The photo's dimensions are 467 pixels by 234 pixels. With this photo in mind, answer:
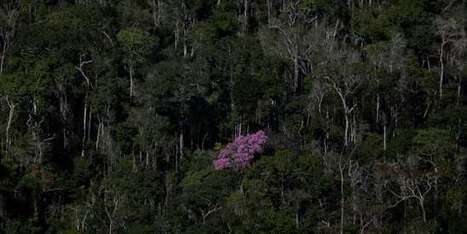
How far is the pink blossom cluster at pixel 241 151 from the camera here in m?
54.9

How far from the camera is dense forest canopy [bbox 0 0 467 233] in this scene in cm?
5131

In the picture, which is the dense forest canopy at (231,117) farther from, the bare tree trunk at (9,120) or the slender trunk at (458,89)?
the slender trunk at (458,89)

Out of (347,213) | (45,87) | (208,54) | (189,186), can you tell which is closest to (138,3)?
(208,54)

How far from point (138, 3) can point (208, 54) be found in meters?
8.69

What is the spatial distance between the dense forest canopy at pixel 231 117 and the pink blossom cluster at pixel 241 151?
77mm

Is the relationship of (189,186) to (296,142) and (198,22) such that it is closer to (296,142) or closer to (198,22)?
(296,142)

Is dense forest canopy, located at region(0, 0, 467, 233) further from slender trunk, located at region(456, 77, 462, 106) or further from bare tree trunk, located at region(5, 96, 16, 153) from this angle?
slender trunk, located at region(456, 77, 462, 106)

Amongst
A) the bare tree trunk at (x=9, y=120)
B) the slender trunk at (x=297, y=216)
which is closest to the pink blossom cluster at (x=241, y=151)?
the slender trunk at (x=297, y=216)

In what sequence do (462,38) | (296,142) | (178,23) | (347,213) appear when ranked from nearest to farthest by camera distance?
(347,213) < (296,142) < (462,38) < (178,23)

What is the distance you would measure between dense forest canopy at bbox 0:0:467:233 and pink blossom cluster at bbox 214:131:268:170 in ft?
0.25

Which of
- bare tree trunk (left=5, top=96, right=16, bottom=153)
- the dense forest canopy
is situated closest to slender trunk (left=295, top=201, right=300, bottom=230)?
the dense forest canopy

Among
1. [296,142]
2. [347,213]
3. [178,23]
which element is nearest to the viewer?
[347,213]

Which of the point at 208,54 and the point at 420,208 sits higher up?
the point at 208,54

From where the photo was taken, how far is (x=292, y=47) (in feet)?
204
